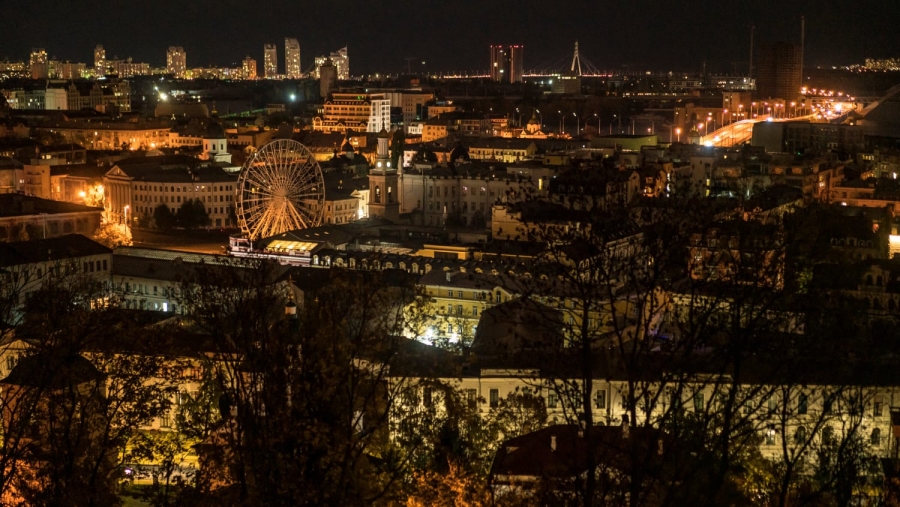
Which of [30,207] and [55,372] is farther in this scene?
[30,207]

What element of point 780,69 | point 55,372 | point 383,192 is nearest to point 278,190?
point 383,192

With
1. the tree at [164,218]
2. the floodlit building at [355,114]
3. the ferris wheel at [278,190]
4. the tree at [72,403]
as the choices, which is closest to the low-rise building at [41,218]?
the tree at [164,218]

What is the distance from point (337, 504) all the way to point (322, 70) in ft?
236

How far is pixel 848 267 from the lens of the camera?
16.1 metres

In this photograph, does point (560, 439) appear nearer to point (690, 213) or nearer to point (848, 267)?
point (690, 213)

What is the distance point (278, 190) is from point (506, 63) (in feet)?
265

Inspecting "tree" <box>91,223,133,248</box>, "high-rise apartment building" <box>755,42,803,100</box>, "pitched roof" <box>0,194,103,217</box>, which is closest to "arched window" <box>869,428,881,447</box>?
"tree" <box>91,223,133,248</box>

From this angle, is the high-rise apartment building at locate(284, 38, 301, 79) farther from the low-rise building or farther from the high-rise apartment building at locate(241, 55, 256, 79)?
the low-rise building

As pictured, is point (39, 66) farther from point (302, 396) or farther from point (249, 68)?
point (302, 396)

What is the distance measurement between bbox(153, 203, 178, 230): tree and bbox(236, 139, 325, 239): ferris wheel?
16.5 ft

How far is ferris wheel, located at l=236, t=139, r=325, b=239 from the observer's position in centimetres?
2486

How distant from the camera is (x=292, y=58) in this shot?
128000 mm

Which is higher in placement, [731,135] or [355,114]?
[355,114]

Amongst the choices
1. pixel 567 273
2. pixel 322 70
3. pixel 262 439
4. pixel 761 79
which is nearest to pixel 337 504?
pixel 262 439
